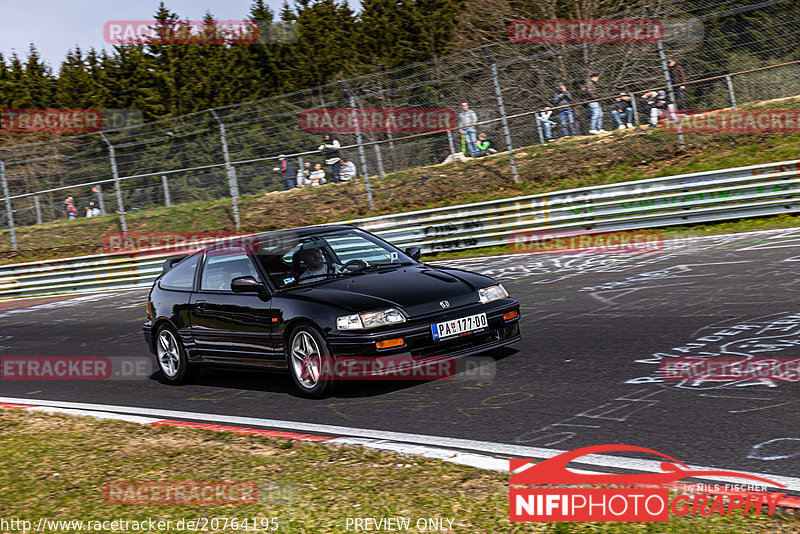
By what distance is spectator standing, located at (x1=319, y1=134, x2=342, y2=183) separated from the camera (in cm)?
1931

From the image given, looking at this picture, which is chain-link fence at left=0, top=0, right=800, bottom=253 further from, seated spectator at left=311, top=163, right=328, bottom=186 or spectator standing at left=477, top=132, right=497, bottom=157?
seated spectator at left=311, top=163, right=328, bottom=186

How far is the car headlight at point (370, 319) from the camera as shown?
6.52m

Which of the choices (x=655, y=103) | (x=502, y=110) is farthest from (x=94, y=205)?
(x=655, y=103)

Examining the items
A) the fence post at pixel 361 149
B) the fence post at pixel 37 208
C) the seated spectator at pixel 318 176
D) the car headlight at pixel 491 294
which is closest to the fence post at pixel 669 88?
the fence post at pixel 361 149

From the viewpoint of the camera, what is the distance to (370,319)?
654cm

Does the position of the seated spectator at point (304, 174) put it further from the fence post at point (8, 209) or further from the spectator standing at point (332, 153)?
the fence post at point (8, 209)

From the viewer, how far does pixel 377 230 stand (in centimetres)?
1781

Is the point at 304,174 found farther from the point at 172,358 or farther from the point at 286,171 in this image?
the point at 172,358

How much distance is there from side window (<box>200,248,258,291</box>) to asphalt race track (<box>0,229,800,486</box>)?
0.92 meters

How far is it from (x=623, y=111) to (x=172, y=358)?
39.4 ft

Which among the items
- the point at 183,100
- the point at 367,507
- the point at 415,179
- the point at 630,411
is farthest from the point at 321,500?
the point at 183,100

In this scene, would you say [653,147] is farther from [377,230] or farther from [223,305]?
[223,305]

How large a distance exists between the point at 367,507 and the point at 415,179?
16.1 m

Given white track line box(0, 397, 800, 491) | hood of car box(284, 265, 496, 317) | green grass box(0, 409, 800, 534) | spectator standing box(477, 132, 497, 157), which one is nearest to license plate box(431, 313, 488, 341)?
hood of car box(284, 265, 496, 317)
